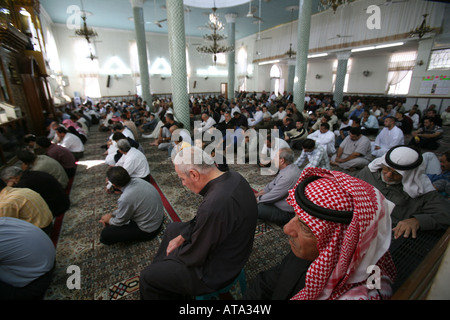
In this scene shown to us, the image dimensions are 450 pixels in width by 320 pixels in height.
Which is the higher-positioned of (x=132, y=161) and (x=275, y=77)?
(x=275, y=77)

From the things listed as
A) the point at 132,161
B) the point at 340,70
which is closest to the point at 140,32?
the point at 132,161

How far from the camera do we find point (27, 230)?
1.58m

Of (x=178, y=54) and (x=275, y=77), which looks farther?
(x=275, y=77)

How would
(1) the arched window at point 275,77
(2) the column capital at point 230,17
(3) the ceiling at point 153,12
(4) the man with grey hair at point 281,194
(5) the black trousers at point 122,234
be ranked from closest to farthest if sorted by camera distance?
1. (5) the black trousers at point 122,234
2. (4) the man with grey hair at point 281,194
3. (3) the ceiling at point 153,12
4. (2) the column capital at point 230,17
5. (1) the arched window at point 275,77

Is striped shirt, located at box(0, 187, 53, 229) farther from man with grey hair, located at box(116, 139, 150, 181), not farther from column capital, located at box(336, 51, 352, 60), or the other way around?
column capital, located at box(336, 51, 352, 60)

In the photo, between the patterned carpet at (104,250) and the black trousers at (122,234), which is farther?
the black trousers at (122,234)

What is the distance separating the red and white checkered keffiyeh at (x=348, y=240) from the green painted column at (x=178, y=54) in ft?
19.2

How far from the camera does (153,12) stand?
1261 centimetres

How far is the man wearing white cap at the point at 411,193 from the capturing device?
157 centimetres

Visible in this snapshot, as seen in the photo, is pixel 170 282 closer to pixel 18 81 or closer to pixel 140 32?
pixel 18 81

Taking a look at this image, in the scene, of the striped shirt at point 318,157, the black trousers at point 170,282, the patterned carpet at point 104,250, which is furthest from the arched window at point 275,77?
the black trousers at point 170,282

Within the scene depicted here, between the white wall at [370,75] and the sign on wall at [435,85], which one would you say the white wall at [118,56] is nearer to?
the white wall at [370,75]

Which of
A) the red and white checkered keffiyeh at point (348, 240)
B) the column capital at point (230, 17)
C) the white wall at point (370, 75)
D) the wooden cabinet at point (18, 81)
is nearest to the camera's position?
the red and white checkered keffiyeh at point (348, 240)

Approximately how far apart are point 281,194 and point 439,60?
1094 centimetres
